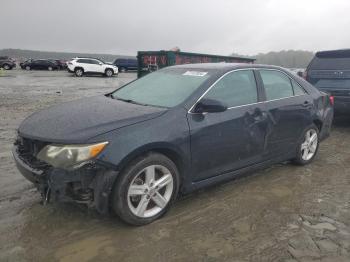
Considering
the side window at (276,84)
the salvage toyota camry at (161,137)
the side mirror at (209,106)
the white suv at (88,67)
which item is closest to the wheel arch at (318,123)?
the salvage toyota camry at (161,137)

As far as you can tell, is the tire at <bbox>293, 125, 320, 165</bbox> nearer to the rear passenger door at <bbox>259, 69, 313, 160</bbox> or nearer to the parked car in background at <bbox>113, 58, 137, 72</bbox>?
the rear passenger door at <bbox>259, 69, 313, 160</bbox>

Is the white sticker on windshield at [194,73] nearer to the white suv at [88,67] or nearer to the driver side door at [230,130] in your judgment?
the driver side door at [230,130]

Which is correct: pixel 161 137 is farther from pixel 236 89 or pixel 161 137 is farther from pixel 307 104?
pixel 307 104

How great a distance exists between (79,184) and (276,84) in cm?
300

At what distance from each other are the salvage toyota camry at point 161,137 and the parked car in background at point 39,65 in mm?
42244

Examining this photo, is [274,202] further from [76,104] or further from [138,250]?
[76,104]

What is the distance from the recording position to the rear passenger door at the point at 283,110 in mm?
4633

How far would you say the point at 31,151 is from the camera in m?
3.48

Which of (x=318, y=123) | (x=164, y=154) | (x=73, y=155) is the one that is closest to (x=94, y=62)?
(x=318, y=123)

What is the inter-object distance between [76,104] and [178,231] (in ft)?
6.19

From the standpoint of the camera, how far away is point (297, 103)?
505 centimetres

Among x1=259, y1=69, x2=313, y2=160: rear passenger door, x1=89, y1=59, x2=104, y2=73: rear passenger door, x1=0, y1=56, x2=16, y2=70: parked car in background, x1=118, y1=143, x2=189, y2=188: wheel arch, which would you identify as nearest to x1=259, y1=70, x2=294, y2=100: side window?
x1=259, y1=69, x2=313, y2=160: rear passenger door

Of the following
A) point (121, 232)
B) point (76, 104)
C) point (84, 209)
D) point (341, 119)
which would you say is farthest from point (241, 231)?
point (341, 119)

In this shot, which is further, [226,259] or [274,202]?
[274,202]
